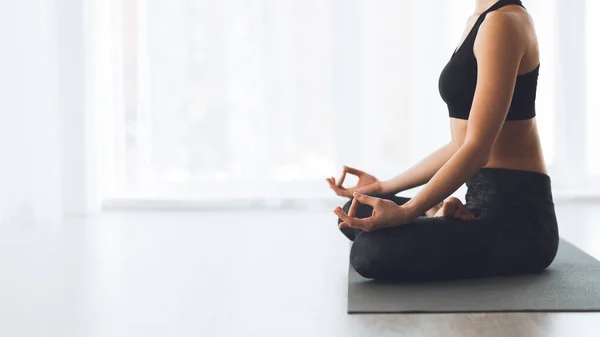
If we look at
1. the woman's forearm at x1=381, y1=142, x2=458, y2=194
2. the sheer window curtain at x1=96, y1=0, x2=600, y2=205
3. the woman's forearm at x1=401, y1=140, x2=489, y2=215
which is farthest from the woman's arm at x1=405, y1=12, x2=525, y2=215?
the sheer window curtain at x1=96, y1=0, x2=600, y2=205

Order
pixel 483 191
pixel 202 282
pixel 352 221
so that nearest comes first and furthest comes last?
pixel 352 221 → pixel 483 191 → pixel 202 282

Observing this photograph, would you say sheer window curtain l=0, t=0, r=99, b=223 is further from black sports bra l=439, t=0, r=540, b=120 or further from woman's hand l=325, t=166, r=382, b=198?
black sports bra l=439, t=0, r=540, b=120

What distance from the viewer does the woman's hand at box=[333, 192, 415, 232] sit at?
6.77 ft

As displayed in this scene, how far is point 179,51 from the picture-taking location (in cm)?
434

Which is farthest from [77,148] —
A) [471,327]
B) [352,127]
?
[471,327]

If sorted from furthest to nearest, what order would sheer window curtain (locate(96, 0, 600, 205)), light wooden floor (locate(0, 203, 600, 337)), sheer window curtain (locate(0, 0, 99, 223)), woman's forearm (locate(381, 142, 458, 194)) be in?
sheer window curtain (locate(96, 0, 600, 205)), sheer window curtain (locate(0, 0, 99, 223)), woman's forearm (locate(381, 142, 458, 194)), light wooden floor (locate(0, 203, 600, 337))

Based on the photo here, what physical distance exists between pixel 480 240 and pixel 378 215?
0.30m

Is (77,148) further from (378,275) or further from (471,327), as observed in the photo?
(471,327)

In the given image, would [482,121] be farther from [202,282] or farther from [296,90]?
[296,90]

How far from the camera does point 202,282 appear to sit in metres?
2.43

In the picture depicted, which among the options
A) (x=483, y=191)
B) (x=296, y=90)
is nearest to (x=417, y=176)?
(x=483, y=191)

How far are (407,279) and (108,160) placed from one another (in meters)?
2.52

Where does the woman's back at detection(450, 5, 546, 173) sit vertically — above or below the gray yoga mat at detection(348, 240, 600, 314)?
above

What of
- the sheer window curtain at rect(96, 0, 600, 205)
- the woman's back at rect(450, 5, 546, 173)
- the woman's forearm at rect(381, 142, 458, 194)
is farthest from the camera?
the sheer window curtain at rect(96, 0, 600, 205)
